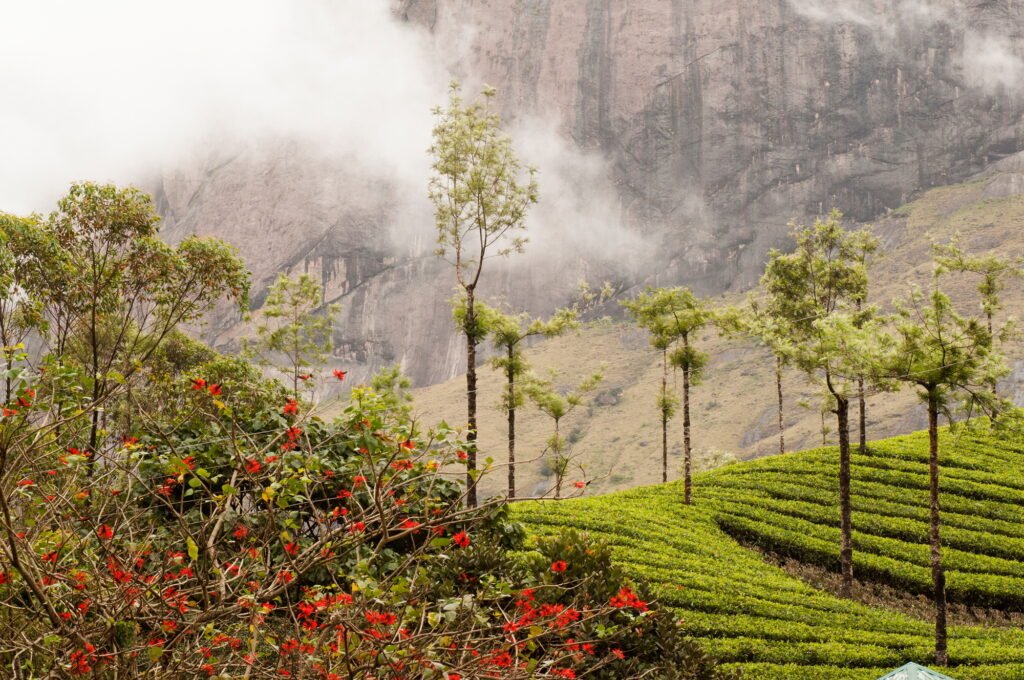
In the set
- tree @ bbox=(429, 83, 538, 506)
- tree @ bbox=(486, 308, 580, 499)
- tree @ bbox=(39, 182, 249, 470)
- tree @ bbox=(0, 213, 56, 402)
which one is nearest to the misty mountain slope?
tree @ bbox=(486, 308, 580, 499)

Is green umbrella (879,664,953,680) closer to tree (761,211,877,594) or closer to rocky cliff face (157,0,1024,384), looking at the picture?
tree (761,211,877,594)

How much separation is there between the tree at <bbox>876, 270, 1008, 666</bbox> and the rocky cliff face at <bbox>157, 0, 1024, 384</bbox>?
14797 cm

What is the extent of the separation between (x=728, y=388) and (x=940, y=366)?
121031 mm

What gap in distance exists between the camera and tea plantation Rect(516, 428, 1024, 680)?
51.9ft

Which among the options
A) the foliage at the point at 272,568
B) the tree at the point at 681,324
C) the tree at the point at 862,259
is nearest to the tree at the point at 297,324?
the tree at the point at 681,324

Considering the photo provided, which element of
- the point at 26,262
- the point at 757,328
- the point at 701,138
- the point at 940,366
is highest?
the point at 701,138

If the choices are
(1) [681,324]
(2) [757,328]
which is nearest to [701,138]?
(1) [681,324]

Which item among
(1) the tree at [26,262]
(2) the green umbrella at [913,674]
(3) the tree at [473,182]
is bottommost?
(2) the green umbrella at [913,674]

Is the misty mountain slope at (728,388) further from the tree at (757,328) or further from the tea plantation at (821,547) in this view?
the tree at (757,328)

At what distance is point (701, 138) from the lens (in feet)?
601

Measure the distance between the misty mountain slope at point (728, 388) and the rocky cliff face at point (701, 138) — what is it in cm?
1664

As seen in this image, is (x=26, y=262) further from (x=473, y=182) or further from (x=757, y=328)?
(x=757, y=328)

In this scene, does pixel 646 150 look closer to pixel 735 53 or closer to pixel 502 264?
pixel 735 53

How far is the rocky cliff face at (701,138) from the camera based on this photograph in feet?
545
